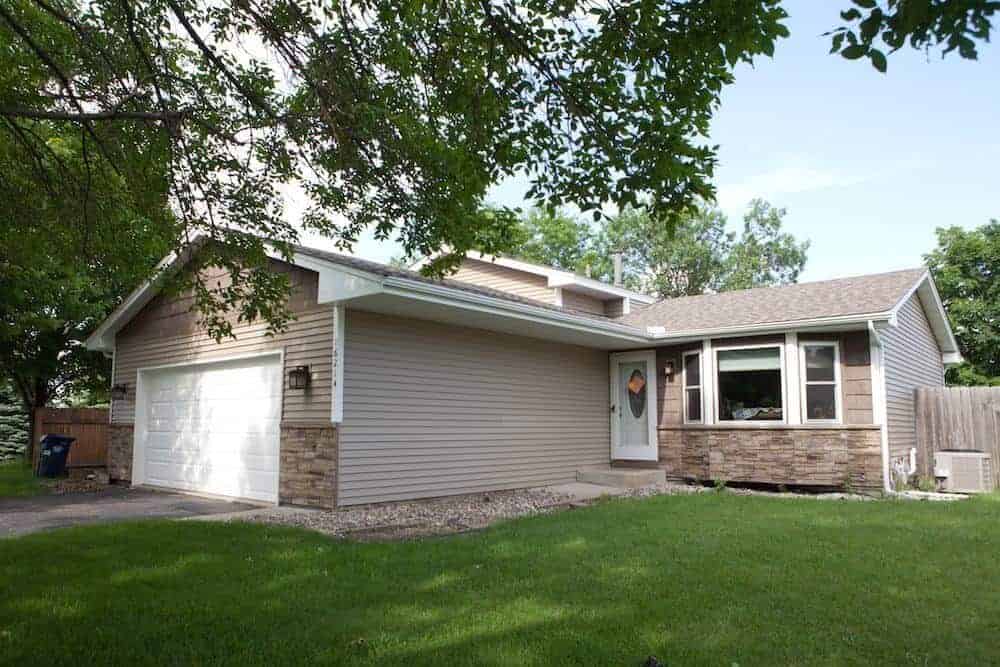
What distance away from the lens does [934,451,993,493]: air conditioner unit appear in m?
11.4

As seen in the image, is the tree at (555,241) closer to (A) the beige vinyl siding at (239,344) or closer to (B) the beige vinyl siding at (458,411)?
(B) the beige vinyl siding at (458,411)

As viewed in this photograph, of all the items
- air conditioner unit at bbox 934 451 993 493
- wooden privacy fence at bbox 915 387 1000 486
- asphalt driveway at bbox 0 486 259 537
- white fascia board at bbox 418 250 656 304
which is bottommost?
asphalt driveway at bbox 0 486 259 537

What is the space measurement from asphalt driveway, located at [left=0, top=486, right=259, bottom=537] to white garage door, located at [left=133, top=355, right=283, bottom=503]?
411mm

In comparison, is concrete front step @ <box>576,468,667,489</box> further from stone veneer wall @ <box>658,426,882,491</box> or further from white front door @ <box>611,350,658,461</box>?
white front door @ <box>611,350,658,461</box>

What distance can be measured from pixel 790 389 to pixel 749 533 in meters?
5.05

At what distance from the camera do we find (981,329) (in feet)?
75.8

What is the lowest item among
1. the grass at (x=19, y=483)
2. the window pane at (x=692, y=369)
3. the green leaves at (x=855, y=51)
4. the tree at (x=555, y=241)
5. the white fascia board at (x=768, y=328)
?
the grass at (x=19, y=483)

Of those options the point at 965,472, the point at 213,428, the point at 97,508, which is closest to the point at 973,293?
the point at 965,472

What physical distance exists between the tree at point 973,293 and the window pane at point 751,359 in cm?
1498

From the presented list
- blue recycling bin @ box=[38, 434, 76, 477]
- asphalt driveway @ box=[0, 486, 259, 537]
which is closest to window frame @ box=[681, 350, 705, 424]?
asphalt driveway @ box=[0, 486, 259, 537]

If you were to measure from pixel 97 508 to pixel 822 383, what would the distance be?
10.8 m

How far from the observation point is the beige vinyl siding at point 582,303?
1554cm

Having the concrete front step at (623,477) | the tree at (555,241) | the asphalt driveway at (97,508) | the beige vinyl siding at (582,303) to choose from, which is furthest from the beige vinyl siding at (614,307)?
the tree at (555,241)

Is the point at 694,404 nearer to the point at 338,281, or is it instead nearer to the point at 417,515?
the point at 417,515
